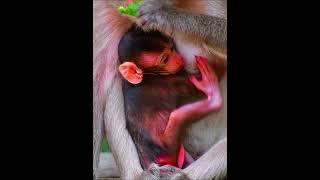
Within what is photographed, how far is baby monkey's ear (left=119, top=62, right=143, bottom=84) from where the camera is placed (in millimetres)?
1995

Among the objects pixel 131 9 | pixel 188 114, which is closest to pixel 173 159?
pixel 188 114

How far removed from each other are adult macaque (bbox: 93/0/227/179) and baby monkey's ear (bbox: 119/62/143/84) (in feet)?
0.17

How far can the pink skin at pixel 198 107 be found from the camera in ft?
6.51

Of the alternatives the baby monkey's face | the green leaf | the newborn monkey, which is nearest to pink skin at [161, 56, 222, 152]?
the newborn monkey

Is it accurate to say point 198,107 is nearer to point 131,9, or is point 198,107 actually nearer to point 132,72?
point 132,72

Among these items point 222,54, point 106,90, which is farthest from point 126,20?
point 222,54

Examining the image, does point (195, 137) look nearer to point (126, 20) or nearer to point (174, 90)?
point (174, 90)

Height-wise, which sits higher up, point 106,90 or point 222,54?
point 222,54

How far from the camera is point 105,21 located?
2.02 meters

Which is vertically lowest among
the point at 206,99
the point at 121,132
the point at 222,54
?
the point at 121,132

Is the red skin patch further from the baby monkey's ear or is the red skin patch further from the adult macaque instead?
the baby monkey's ear

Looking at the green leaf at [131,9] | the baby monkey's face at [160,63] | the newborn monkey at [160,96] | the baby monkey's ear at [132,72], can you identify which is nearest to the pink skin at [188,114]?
the newborn monkey at [160,96]

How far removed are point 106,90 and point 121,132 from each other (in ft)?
0.75

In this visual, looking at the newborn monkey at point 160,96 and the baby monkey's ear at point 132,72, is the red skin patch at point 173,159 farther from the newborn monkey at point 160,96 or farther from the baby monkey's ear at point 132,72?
the baby monkey's ear at point 132,72
